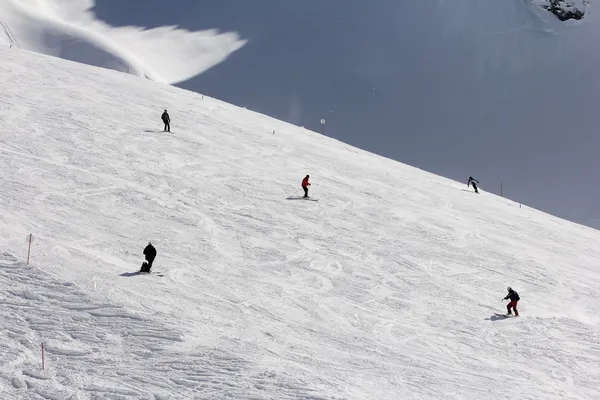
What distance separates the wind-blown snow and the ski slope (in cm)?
5895

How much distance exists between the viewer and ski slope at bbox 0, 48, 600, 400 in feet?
39.2

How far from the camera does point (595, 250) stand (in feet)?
87.9

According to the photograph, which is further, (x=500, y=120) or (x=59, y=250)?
(x=500, y=120)

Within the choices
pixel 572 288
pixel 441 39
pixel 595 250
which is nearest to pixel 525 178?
pixel 441 39

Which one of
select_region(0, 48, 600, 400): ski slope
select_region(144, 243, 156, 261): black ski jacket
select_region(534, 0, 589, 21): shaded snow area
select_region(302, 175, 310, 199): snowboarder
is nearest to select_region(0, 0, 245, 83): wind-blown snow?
select_region(534, 0, 589, 21): shaded snow area

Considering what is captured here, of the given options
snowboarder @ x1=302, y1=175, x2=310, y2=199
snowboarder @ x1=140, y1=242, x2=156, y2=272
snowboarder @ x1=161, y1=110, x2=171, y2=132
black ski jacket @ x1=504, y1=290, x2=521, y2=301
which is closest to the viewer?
snowboarder @ x1=140, y1=242, x2=156, y2=272

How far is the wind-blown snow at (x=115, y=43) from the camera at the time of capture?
289 feet

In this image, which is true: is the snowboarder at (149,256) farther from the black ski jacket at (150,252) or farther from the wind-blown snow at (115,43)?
the wind-blown snow at (115,43)

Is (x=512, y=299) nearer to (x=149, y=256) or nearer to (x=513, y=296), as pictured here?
(x=513, y=296)

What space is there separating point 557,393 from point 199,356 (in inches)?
267

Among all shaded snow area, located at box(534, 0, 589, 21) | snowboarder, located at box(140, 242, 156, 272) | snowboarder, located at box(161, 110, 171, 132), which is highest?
shaded snow area, located at box(534, 0, 589, 21)

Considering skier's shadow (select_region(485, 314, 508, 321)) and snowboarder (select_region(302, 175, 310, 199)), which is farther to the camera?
snowboarder (select_region(302, 175, 310, 199))

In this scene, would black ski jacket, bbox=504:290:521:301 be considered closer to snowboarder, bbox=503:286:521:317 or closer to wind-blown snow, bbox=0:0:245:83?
snowboarder, bbox=503:286:521:317

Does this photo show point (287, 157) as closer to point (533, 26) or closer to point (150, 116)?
point (150, 116)
